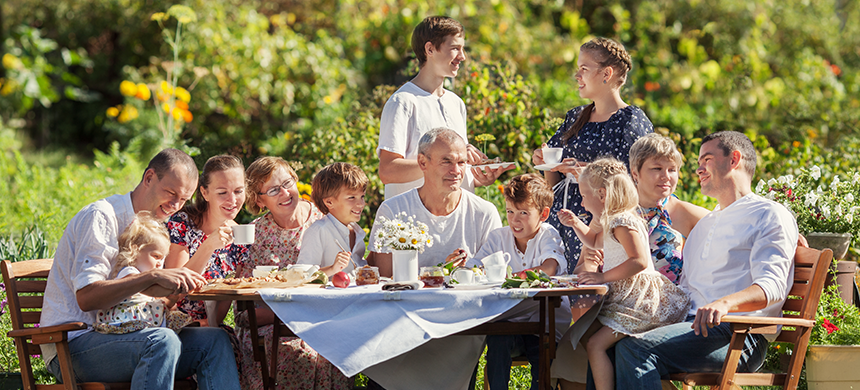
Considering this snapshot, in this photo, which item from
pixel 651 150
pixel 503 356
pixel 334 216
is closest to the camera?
pixel 503 356

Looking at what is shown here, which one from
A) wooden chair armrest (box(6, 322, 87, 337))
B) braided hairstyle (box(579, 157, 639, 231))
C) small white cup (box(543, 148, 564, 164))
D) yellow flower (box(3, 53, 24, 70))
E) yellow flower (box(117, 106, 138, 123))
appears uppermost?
yellow flower (box(3, 53, 24, 70))

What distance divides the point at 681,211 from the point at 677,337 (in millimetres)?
859

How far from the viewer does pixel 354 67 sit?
361 inches

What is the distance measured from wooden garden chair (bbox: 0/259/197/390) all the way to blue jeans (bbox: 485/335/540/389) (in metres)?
1.30

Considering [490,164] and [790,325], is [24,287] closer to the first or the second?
[490,164]

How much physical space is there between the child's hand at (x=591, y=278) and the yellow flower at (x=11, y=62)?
9.05m

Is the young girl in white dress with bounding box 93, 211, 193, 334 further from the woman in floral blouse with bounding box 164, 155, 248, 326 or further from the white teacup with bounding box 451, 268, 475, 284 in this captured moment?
the white teacup with bounding box 451, 268, 475, 284

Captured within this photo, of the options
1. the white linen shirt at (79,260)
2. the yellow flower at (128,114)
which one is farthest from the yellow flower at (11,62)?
the white linen shirt at (79,260)

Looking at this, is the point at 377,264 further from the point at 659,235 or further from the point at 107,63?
the point at 107,63

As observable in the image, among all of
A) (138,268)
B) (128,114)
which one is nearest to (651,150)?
(138,268)

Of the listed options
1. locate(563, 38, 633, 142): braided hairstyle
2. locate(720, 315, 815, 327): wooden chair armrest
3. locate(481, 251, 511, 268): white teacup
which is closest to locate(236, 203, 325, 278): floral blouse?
locate(481, 251, 511, 268): white teacup

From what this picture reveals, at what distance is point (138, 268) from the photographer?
3.11 metres

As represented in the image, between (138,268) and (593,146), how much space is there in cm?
228

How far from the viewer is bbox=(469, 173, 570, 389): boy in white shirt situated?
3.38 m
